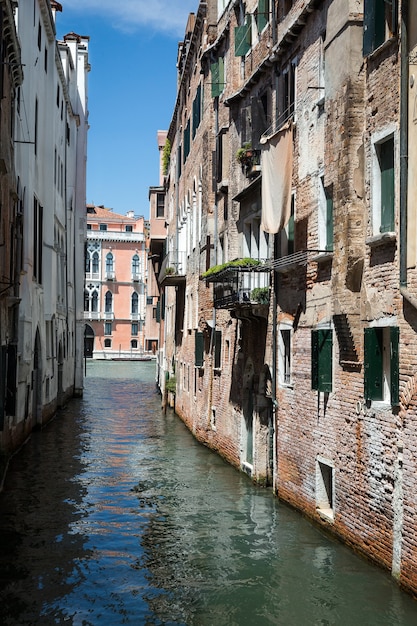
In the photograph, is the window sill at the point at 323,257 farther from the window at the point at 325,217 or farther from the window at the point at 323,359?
the window at the point at 323,359

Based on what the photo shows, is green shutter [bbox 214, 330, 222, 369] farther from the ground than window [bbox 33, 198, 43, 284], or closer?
closer

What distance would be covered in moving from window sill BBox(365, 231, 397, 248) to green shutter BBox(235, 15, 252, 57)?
9.28 m

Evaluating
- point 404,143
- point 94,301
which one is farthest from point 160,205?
point 94,301

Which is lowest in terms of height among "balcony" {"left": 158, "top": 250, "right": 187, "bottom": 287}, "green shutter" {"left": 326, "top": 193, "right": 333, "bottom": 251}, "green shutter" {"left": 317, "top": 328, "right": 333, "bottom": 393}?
"green shutter" {"left": 317, "top": 328, "right": 333, "bottom": 393}

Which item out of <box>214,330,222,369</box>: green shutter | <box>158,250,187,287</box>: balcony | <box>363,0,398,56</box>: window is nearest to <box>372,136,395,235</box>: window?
<box>363,0,398,56</box>: window

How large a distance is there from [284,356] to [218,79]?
944 cm

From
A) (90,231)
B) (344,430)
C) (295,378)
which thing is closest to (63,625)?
(344,430)

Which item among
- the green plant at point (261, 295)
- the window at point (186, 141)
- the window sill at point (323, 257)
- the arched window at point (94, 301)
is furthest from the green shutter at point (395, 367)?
the arched window at point (94, 301)

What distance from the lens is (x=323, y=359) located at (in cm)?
1248

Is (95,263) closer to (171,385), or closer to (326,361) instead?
(171,385)

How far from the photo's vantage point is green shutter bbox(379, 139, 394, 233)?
10344mm

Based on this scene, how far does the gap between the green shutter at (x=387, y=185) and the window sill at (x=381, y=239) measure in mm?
123

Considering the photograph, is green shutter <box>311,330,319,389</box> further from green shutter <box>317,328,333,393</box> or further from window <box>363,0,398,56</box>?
window <box>363,0,398,56</box>

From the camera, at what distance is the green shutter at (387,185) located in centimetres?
1034
